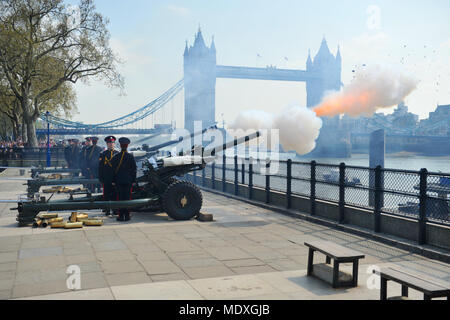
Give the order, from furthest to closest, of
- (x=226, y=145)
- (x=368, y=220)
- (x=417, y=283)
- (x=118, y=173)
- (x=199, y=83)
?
(x=199, y=83), (x=226, y=145), (x=118, y=173), (x=368, y=220), (x=417, y=283)

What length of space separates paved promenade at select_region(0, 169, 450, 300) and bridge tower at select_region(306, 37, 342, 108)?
6646 centimetres

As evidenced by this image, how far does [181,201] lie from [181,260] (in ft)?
11.9

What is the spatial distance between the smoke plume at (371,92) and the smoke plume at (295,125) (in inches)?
29.7

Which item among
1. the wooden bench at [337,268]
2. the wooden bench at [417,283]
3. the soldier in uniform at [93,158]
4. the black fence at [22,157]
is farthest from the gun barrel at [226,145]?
the black fence at [22,157]

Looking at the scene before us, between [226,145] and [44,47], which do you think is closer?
[226,145]

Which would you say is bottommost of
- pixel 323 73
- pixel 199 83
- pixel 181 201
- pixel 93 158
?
pixel 181 201

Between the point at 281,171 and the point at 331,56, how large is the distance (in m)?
75.2

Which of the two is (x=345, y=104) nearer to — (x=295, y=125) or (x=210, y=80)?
(x=295, y=125)

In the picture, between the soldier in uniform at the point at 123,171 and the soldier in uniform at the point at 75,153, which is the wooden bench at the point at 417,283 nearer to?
the soldier in uniform at the point at 123,171

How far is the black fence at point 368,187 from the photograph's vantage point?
26.4 feet

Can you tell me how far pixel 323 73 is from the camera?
83.8 metres

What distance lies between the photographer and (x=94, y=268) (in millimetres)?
6676

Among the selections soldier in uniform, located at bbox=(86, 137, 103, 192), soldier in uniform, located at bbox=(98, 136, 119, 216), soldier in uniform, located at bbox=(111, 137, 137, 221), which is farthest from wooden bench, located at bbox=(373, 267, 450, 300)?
soldier in uniform, located at bbox=(86, 137, 103, 192)

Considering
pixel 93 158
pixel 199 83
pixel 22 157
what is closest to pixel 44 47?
pixel 22 157
